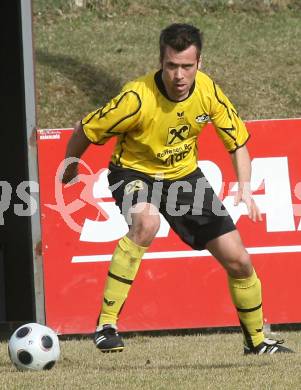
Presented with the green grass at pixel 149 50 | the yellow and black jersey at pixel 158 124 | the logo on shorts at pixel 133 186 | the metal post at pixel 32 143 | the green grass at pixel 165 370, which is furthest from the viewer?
the green grass at pixel 149 50

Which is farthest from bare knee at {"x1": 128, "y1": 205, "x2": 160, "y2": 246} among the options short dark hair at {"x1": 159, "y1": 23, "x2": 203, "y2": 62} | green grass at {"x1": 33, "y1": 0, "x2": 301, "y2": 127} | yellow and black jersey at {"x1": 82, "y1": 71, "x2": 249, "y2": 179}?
green grass at {"x1": 33, "y1": 0, "x2": 301, "y2": 127}

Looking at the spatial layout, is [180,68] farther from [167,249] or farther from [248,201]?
[167,249]

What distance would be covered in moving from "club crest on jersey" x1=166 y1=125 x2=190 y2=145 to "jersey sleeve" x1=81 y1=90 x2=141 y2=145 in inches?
10.0

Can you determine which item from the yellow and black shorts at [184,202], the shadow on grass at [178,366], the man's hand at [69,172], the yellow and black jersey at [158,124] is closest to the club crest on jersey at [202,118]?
the yellow and black jersey at [158,124]

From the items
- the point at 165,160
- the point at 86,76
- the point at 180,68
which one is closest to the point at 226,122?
the point at 165,160

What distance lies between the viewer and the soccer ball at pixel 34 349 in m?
6.92

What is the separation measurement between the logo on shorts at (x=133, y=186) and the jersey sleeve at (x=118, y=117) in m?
0.33

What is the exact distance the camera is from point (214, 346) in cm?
912

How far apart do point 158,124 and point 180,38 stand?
0.58 m

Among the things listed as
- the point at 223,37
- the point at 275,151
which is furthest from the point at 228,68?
the point at 275,151

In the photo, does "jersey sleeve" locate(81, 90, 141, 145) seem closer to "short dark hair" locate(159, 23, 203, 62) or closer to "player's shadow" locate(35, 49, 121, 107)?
"short dark hair" locate(159, 23, 203, 62)

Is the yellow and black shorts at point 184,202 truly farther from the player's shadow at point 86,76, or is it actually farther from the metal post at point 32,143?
the player's shadow at point 86,76

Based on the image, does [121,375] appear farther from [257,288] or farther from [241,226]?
[241,226]

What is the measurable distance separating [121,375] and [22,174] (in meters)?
6.36
